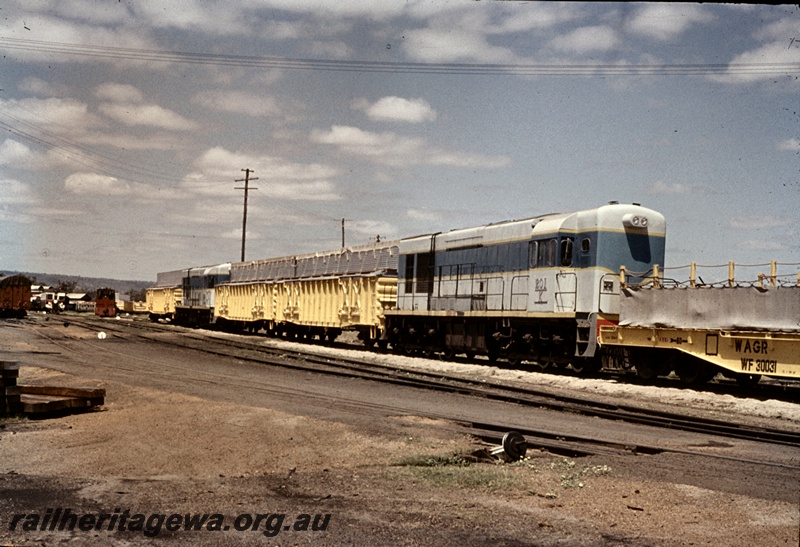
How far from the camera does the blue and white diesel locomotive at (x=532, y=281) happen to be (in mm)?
19656

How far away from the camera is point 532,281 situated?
70.4 feet

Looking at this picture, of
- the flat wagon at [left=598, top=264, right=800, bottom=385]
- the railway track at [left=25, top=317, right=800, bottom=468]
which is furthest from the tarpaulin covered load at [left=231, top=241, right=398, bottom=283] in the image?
the flat wagon at [left=598, top=264, right=800, bottom=385]

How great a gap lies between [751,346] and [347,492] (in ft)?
38.9

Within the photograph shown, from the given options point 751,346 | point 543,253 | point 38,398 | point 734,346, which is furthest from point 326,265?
point 38,398

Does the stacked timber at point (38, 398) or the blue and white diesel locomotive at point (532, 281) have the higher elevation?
the blue and white diesel locomotive at point (532, 281)

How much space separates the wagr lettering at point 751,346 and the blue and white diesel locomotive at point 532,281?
357 cm

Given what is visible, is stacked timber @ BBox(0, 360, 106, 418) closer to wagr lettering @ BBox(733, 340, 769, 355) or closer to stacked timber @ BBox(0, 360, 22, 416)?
stacked timber @ BBox(0, 360, 22, 416)

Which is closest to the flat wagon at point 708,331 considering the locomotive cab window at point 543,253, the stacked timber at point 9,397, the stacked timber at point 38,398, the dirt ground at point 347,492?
the locomotive cab window at point 543,253

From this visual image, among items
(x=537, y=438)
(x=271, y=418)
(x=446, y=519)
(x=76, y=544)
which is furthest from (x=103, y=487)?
(x=537, y=438)

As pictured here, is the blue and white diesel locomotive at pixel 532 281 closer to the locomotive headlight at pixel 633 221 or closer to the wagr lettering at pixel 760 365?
the locomotive headlight at pixel 633 221

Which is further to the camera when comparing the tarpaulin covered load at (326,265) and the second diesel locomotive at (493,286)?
the tarpaulin covered load at (326,265)

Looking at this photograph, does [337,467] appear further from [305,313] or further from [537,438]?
[305,313]

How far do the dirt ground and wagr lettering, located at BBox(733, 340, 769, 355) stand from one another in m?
7.90

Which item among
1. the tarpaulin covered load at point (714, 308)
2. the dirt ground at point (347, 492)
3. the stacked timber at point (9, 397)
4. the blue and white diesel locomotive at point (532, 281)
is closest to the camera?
the dirt ground at point (347, 492)
